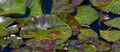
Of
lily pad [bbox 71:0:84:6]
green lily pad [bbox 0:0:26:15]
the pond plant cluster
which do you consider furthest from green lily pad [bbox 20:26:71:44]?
lily pad [bbox 71:0:84:6]

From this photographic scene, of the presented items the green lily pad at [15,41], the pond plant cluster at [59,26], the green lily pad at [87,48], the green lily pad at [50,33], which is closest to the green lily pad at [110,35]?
the pond plant cluster at [59,26]

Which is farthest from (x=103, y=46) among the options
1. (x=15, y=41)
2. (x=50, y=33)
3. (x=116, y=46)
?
(x=15, y=41)

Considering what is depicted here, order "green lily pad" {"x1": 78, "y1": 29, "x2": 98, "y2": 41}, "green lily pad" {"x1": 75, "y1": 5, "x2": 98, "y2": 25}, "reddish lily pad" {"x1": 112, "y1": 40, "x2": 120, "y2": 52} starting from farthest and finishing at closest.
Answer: "green lily pad" {"x1": 75, "y1": 5, "x2": 98, "y2": 25} → "green lily pad" {"x1": 78, "y1": 29, "x2": 98, "y2": 41} → "reddish lily pad" {"x1": 112, "y1": 40, "x2": 120, "y2": 52}

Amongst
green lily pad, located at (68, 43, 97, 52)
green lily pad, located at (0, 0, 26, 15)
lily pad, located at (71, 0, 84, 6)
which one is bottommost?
green lily pad, located at (68, 43, 97, 52)

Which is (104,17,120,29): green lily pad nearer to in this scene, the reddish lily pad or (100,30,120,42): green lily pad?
(100,30,120,42): green lily pad

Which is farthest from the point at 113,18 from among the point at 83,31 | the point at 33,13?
the point at 33,13

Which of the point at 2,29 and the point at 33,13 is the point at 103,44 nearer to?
the point at 33,13

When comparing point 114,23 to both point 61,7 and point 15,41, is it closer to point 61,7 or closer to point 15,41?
point 61,7

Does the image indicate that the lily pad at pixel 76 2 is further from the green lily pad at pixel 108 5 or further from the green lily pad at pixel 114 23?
the green lily pad at pixel 114 23

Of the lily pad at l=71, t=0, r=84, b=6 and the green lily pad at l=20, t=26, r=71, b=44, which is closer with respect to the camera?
the green lily pad at l=20, t=26, r=71, b=44
